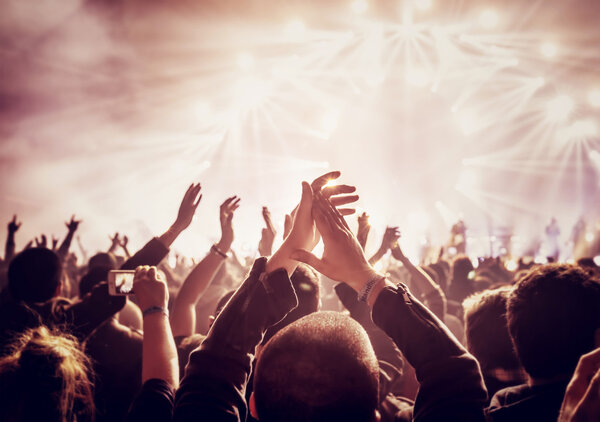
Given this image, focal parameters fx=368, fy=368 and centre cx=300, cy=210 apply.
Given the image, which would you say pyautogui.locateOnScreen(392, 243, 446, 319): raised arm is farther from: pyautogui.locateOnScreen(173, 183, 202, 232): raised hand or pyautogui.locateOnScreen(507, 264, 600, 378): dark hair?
pyautogui.locateOnScreen(173, 183, 202, 232): raised hand

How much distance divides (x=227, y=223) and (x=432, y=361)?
8.47ft

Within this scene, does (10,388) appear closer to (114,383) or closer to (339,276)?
(114,383)

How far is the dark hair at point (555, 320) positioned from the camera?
5.50 ft

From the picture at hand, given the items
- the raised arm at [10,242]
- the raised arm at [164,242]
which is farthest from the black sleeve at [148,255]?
the raised arm at [10,242]

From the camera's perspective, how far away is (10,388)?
1.54m

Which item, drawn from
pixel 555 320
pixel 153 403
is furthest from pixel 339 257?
pixel 555 320

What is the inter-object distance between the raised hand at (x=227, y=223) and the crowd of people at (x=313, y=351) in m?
0.62

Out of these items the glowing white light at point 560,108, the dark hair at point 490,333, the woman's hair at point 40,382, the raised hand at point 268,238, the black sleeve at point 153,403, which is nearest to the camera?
the black sleeve at point 153,403

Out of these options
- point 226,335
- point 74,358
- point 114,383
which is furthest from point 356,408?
point 114,383

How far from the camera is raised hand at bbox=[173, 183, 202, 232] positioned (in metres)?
2.94

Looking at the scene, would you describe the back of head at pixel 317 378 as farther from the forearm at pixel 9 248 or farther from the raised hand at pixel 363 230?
the forearm at pixel 9 248

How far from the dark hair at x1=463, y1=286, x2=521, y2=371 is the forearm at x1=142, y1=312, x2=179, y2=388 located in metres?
1.78

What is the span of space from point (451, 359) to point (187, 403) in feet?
2.83

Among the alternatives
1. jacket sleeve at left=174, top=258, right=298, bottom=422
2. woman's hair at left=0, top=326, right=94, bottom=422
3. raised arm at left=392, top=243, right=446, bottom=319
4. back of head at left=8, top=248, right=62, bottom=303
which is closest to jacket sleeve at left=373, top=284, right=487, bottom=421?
jacket sleeve at left=174, top=258, right=298, bottom=422
